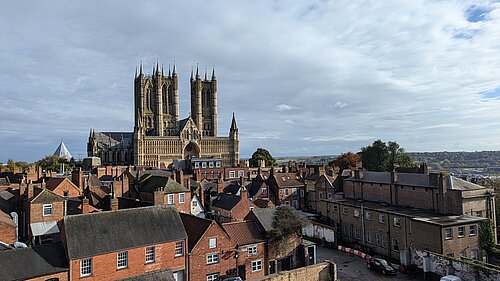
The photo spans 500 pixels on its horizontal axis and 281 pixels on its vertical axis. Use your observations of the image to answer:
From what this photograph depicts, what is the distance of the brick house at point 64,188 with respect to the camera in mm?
41281

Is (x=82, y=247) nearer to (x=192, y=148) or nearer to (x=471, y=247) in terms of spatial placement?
(x=471, y=247)

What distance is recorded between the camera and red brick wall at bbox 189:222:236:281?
27.9 m

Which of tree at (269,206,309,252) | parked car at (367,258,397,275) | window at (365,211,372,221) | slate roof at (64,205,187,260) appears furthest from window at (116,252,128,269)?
window at (365,211,372,221)

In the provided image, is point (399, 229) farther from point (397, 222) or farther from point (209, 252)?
point (209, 252)

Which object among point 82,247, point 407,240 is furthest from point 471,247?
point 82,247

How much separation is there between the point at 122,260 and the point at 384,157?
6983 cm

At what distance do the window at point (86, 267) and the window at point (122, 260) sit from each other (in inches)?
70.7

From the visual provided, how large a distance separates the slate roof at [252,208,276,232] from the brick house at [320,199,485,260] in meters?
12.5

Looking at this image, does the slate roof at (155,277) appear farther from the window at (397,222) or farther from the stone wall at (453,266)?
the window at (397,222)

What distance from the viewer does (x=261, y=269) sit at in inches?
1214

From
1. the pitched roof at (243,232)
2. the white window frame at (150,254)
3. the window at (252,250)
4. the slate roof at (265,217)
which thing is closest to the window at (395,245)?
the slate roof at (265,217)

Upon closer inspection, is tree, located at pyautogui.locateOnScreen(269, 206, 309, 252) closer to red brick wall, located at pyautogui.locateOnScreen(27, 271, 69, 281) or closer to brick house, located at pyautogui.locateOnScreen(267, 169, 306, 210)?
red brick wall, located at pyautogui.locateOnScreen(27, 271, 69, 281)

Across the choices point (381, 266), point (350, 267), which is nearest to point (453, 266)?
point (381, 266)

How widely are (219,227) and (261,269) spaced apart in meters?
5.48
